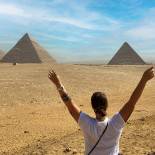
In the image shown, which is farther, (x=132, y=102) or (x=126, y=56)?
(x=126, y=56)

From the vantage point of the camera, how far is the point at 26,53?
250ft

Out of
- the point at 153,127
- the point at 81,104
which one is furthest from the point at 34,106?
the point at 153,127

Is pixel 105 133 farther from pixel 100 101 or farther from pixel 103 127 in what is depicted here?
pixel 100 101

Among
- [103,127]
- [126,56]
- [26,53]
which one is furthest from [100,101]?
[126,56]

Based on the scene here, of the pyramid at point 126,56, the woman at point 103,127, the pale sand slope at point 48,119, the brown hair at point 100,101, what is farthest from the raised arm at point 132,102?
the pyramid at point 126,56

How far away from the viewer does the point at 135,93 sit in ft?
13.2

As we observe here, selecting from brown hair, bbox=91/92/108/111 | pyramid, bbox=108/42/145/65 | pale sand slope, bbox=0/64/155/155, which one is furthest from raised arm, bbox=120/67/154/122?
pyramid, bbox=108/42/145/65

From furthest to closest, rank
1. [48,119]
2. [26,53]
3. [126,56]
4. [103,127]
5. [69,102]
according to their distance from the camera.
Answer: [126,56] < [26,53] < [48,119] < [69,102] < [103,127]

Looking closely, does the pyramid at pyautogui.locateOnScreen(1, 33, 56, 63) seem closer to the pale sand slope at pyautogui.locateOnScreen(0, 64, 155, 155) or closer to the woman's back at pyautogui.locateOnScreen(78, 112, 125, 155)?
the pale sand slope at pyautogui.locateOnScreen(0, 64, 155, 155)

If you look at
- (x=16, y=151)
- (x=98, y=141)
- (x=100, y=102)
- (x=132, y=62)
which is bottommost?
(x=16, y=151)

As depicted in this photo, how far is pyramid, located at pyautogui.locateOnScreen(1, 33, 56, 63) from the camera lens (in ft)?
247

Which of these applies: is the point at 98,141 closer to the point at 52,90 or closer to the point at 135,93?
the point at 135,93

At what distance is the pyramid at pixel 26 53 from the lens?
75.4 metres

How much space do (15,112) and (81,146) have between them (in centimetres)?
855
